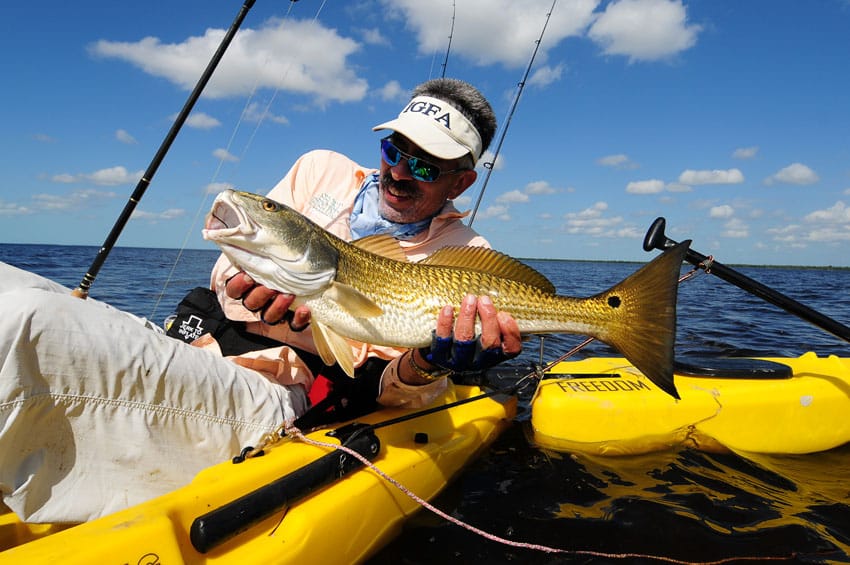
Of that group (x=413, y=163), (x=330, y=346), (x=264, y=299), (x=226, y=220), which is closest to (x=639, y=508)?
(x=330, y=346)

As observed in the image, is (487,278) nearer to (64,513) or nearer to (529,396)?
(64,513)

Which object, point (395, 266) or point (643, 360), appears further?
point (395, 266)

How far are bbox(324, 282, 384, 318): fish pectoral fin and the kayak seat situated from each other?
3832 millimetres

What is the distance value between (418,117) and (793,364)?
517 centimetres

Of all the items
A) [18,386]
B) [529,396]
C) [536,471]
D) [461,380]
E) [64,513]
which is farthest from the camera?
[529,396]

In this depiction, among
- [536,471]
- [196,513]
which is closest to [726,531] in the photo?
[536,471]

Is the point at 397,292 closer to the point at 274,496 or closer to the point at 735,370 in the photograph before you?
the point at 274,496

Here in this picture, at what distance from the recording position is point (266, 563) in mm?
2314

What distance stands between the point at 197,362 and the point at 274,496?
34.2 inches

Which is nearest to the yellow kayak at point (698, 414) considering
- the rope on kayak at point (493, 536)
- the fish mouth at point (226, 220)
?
the rope on kayak at point (493, 536)

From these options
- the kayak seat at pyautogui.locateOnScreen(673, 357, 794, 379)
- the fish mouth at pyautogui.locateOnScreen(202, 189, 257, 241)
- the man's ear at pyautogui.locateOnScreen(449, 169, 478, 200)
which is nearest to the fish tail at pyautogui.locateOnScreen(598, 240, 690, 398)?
the man's ear at pyautogui.locateOnScreen(449, 169, 478, 200)

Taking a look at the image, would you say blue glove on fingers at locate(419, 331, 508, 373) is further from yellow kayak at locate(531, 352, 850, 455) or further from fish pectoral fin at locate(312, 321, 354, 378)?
Result: yellow kayak at locate(531, 352, 850, 455)

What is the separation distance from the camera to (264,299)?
10.0 feet

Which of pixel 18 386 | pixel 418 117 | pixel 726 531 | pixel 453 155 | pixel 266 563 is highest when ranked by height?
pixel 418 117
